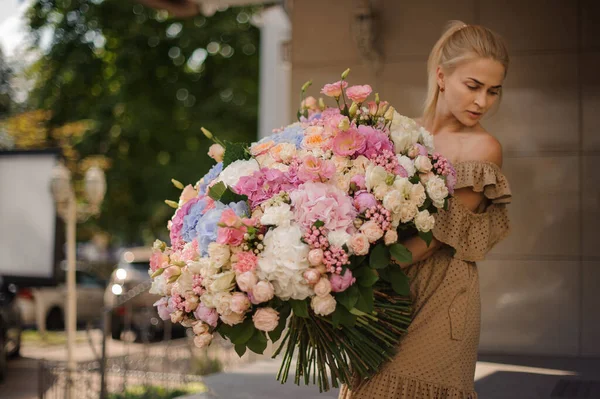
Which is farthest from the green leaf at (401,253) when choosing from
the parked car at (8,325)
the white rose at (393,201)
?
the parked car at (8,325)

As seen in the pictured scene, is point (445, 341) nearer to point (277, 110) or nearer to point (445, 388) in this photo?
point (445, 388)

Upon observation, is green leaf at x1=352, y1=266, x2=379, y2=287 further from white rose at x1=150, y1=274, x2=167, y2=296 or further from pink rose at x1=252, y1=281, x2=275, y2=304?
white rose at x1=150, y1=274, x2=167, y2=296

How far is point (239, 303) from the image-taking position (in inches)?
94.6

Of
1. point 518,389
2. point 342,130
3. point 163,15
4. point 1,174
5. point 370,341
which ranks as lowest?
point 518,389

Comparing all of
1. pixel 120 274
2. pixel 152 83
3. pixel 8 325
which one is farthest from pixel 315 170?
pixel 152 83

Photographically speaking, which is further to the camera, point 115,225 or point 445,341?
point 115,225

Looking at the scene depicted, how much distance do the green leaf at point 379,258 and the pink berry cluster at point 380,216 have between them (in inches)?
2.6

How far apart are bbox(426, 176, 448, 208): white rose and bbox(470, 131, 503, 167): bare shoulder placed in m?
0.33

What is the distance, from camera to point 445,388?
2.75 metres

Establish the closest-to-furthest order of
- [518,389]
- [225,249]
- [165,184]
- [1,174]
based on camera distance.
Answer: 1. [225,249]
2. [518,389]
3. [1,174]
4. [165,184]

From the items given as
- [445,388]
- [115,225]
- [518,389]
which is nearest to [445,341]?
[445,388]

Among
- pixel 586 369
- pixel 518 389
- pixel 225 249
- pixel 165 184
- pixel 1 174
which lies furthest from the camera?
pixel 165 184

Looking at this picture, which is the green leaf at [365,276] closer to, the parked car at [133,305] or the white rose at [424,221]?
the white rose at [424,221]

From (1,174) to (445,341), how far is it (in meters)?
10.3
